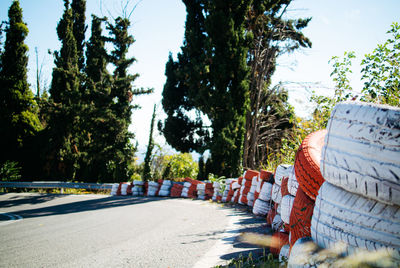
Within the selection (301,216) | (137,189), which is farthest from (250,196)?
(137,189)

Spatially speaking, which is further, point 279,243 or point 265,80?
point 265,80

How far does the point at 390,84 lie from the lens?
219 inches

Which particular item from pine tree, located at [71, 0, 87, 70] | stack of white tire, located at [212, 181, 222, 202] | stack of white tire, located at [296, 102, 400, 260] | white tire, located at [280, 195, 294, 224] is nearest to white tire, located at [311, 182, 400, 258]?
stack of white tire, located at [296, 102, 400, 260]

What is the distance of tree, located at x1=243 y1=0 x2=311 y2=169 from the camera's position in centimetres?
2064

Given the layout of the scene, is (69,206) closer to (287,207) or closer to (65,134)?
(287,207)

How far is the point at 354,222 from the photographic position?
1.60m

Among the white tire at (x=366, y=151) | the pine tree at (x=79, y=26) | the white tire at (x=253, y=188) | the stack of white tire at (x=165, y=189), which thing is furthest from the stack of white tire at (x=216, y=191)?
the pine tree at (x=79, y=26)

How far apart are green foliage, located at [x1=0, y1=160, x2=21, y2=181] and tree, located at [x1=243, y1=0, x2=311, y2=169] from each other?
58.8 ft

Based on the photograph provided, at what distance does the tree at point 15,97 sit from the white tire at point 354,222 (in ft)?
79.7

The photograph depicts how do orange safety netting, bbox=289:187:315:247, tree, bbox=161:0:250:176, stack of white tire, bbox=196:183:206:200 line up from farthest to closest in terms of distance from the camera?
tree, bbox=161:0:250:176, stack of white tire, bbox=196:183:206:200, orange safety netting, bbox=289:187:315:247

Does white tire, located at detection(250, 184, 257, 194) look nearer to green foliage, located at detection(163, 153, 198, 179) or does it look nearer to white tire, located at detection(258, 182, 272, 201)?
white tire, located at detection(258, 182, 272, 201)

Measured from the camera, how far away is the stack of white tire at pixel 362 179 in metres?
1.47

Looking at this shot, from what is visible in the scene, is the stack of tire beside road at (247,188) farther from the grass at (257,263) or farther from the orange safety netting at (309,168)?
the orange safety netting at (309,168)

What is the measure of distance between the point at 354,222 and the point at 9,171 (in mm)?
23324
